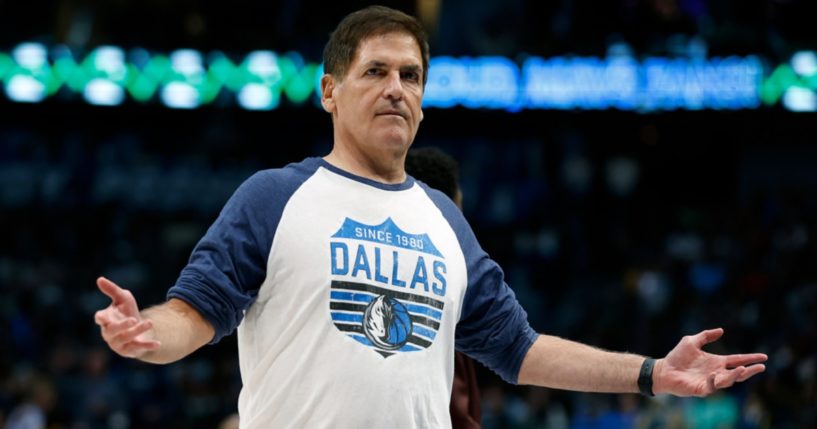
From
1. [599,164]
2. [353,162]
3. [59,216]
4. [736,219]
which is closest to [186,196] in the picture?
[59,216]

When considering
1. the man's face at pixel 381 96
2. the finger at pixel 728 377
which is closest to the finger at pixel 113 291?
the man's face at pixel 381 96

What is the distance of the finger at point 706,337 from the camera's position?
3.30 meters

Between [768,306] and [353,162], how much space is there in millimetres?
10721

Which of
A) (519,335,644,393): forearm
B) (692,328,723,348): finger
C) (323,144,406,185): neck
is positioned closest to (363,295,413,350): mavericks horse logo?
(323,144,406,185): neck

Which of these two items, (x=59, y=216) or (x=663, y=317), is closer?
(x=663, y=317)

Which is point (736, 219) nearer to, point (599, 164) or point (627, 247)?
point (627, 247)

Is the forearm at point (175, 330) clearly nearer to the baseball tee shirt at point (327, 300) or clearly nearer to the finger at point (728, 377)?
the baseball tee shirt at point (327, 300)

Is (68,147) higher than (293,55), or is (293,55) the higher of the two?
(293,55)

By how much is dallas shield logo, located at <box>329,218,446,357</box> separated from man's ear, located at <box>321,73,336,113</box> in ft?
1.29

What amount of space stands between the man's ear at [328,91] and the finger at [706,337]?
3.87 ft

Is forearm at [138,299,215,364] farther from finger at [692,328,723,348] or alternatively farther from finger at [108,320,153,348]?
finger at [692,328,723,348]

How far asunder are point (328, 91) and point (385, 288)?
2.06 feet

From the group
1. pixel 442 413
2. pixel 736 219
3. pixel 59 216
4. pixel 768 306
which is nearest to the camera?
pixel 442 413

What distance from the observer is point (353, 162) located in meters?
3.42
